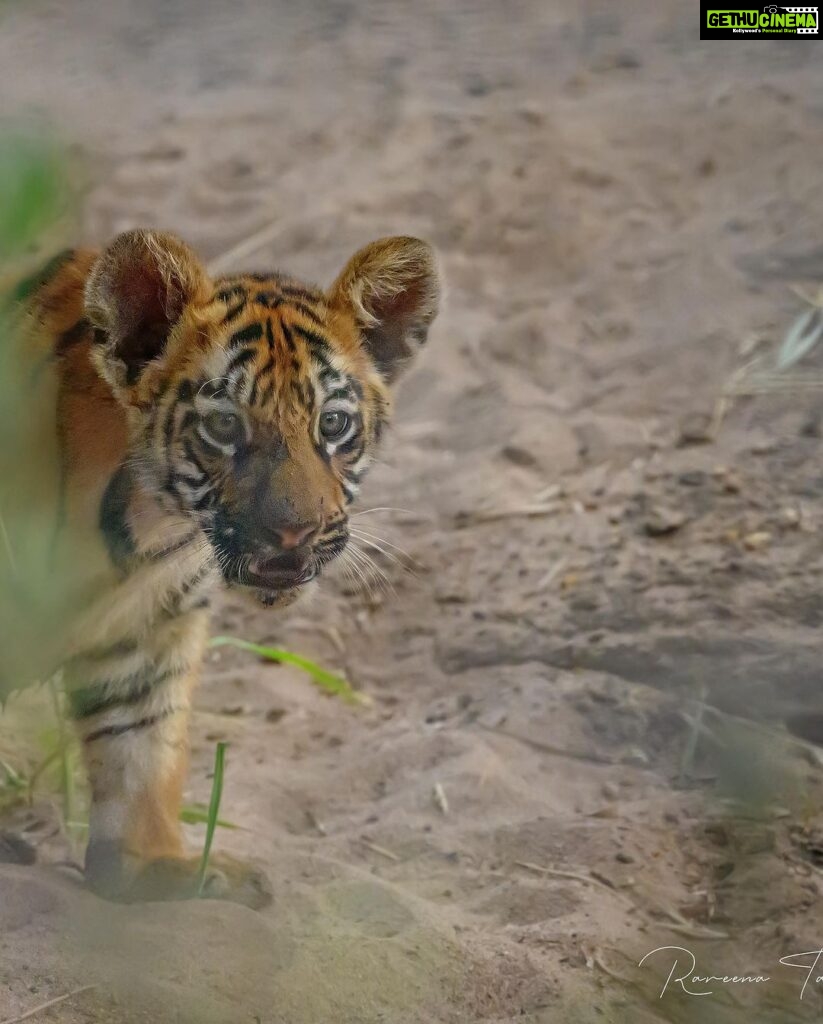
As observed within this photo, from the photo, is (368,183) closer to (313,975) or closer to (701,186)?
(701,186)

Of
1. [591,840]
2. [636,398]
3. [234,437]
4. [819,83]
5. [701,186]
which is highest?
[819,83]

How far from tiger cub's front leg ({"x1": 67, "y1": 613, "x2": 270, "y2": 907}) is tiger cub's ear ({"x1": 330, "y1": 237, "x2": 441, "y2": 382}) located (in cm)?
83

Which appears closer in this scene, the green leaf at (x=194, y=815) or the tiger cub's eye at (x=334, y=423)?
the tiger cub's eye at (x=334, y=423)

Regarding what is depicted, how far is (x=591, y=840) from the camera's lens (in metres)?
3.46

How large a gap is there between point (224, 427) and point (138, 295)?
365 mm

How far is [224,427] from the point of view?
292 centimetres

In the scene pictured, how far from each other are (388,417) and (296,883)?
3.87ft

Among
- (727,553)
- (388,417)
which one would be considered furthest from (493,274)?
(388,417)

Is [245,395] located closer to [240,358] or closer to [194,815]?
[240,358]
